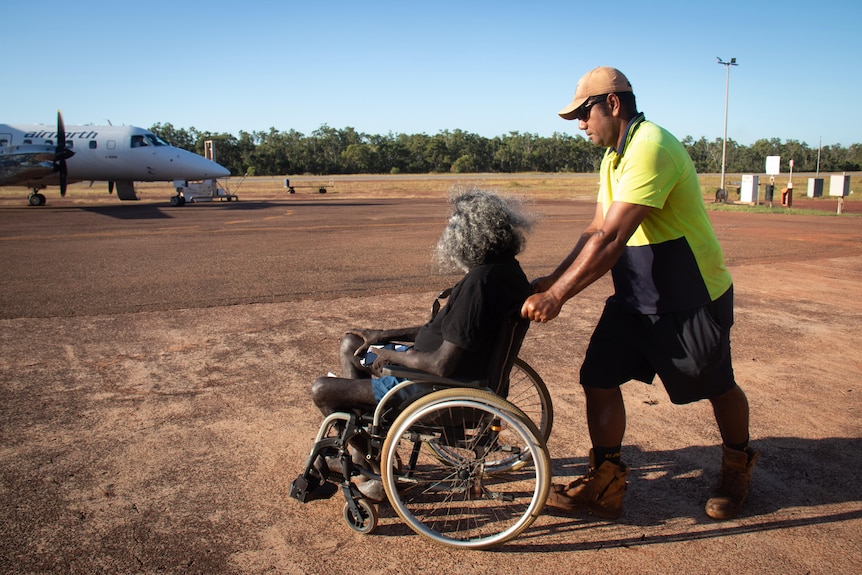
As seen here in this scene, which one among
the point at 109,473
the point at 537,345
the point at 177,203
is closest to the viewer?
the point at 109,473

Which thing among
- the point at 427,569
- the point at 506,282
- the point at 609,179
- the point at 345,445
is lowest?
the point at 427,569

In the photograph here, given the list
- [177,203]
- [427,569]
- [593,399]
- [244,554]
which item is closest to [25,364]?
[244,554]

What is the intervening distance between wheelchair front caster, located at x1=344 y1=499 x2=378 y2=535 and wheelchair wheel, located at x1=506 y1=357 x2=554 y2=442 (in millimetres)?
951

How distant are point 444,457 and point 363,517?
0.53 metres

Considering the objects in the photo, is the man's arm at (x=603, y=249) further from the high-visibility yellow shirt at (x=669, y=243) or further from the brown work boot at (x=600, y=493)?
the brown work boot at (x=600, y=493)

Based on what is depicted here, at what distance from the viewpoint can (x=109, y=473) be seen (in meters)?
3.68

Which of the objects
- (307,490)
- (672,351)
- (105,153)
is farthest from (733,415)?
(105,153)

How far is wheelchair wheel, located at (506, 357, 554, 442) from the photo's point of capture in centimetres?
368

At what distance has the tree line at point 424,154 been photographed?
3477 inches

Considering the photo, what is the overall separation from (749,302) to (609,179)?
5739 millimetres

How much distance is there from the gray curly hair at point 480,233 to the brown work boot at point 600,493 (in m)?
1.18

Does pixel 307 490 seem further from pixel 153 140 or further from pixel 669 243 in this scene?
pixel 153 140

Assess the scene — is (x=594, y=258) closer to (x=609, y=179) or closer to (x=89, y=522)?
(x=609, y=179)

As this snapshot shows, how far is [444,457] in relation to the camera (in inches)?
136
